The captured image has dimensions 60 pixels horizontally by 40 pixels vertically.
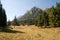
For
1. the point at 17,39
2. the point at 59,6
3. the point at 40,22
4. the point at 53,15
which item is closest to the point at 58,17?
the point at 53,15

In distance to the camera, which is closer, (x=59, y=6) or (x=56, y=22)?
(x=56, y=22)

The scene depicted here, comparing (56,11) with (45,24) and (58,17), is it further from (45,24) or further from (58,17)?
(45,24)

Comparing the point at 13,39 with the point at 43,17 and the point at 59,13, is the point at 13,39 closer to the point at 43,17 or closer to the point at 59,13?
the point at 59,13

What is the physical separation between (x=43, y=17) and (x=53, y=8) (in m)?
9.23

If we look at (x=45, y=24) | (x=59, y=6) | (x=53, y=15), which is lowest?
(x=45, y=24)

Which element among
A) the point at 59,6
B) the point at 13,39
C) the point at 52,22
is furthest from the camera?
the point at 59,6

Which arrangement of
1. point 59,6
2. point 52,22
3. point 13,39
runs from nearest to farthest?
point 13,39, point 52,22, point 59,6

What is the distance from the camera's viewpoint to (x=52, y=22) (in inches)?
2292

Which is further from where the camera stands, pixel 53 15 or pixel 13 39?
pixel 53 15

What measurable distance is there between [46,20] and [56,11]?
9.48 meters

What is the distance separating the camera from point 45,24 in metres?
65.9

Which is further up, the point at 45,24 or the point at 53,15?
the point at 53,15

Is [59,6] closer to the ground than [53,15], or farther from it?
farther from it

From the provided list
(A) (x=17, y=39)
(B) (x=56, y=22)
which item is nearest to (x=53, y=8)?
(B) (x=56, y=22)
